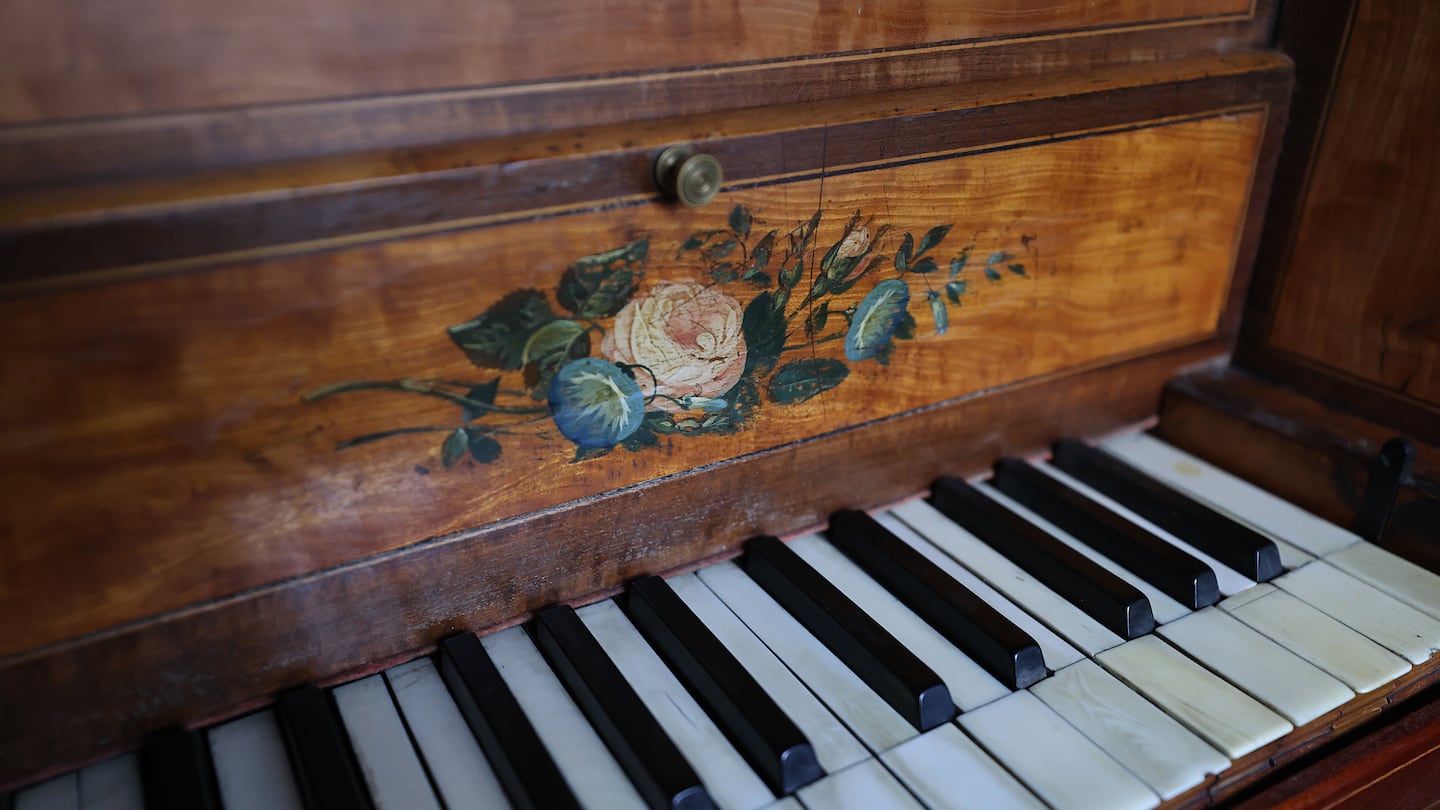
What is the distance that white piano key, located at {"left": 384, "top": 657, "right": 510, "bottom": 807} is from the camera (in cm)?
109

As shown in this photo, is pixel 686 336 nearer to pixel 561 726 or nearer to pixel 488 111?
pixel 488 111

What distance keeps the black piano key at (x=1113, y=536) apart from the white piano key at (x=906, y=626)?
0.33 meters

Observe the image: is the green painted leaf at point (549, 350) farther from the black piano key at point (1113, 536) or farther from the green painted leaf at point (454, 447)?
the black piano key at point (1113, 536)

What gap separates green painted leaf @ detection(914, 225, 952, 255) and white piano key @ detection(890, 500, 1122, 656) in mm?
409

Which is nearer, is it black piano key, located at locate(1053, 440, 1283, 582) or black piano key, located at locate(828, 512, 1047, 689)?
black piano key, located at locate(828, 512, 1047, 689)

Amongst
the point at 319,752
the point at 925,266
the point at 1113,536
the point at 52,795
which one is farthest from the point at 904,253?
the point at 52,795

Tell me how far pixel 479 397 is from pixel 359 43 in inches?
15.4

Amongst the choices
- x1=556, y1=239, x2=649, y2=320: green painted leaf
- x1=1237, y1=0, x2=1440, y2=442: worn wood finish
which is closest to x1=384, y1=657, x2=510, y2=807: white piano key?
x1=556, y1=239, x2=649, y2=320: green painted leaf

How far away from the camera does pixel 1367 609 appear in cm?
142

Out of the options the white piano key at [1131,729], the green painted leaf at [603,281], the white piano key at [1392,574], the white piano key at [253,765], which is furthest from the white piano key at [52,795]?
the white piano key at [1392,574]

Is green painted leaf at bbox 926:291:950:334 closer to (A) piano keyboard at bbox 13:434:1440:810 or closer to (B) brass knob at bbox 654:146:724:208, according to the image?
(A) piano keyboard at bbox 13:434:1440:810

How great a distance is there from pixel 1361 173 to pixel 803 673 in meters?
1.18

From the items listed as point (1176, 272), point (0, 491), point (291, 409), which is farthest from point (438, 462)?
point (1176, 272)

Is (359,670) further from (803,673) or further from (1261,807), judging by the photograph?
(1261,807)
